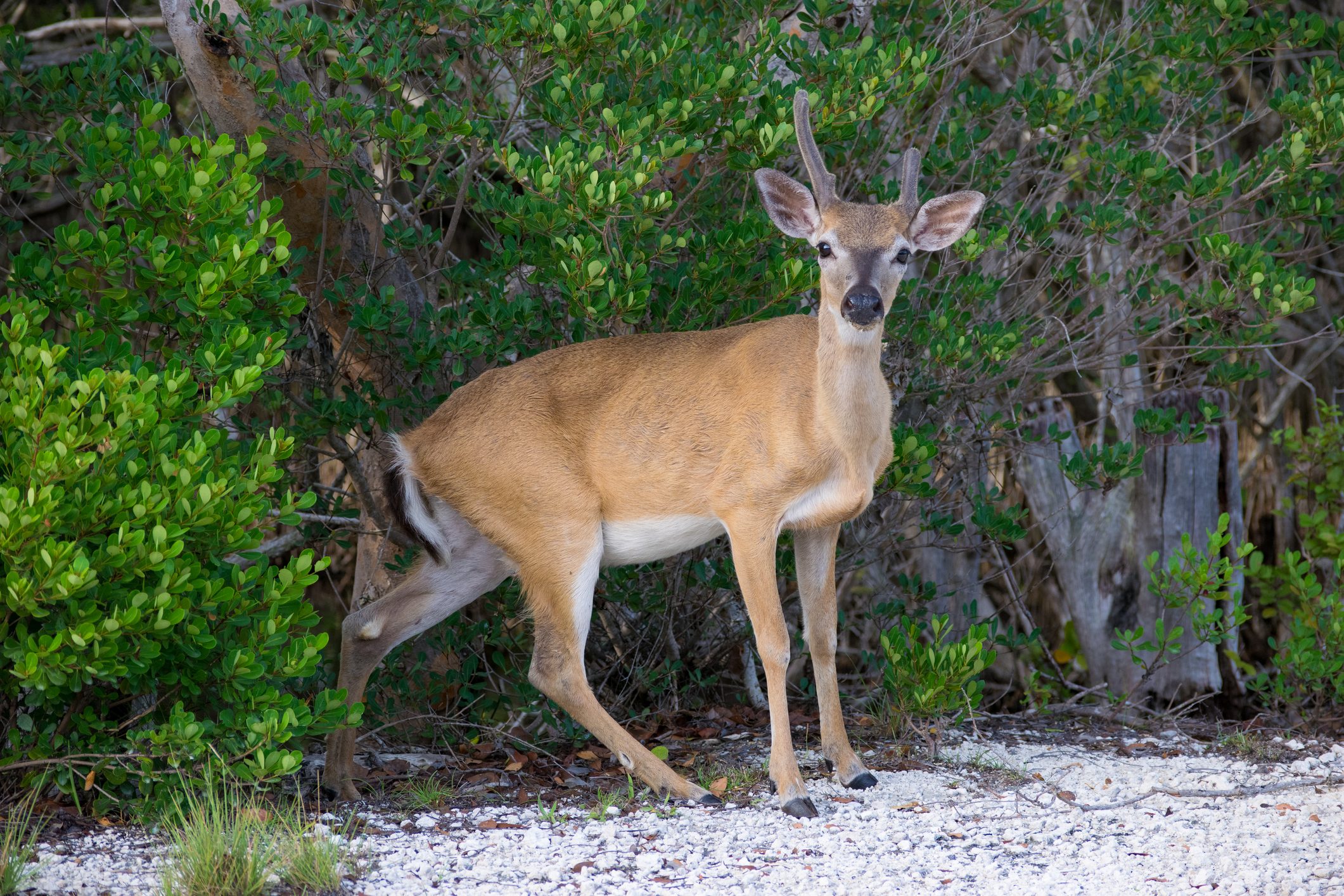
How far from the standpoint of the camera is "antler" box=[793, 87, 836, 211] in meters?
5.20

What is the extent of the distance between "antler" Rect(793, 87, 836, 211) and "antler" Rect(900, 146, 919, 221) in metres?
0.31

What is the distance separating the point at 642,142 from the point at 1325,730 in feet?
14.4

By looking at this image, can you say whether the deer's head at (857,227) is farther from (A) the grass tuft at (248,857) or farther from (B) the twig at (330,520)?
(A) the grass tuft at (248,857)

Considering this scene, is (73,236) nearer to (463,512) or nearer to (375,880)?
(463,512)

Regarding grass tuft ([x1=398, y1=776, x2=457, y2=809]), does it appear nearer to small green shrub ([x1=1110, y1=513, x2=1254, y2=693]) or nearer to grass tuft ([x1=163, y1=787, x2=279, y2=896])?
grass tuft ([x1=163, y1=787, x2=279, y2=896])

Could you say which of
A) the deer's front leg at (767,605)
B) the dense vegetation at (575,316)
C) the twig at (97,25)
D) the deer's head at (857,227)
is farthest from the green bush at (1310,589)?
the twig at (97,25)

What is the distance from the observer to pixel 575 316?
553cm

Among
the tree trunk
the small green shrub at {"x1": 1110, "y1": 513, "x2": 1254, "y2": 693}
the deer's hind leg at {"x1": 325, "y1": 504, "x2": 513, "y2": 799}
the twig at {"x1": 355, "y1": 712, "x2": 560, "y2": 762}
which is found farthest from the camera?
the tree trunk

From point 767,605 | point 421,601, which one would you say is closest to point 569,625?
point 421,601

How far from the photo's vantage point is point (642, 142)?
5.25 metres

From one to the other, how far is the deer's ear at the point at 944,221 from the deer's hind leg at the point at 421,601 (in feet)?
7.19

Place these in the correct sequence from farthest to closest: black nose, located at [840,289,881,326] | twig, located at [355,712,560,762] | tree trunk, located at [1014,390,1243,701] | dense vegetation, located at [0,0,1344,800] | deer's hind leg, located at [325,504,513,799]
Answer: tree trunk, located at [1014,390,1243,701], twig, located at [355,712,560,762], deer's hind leg, located at [325,504,513,799], black nose, located at [840,289,881,326], dense vegetation, located at [0,0,1344,800]

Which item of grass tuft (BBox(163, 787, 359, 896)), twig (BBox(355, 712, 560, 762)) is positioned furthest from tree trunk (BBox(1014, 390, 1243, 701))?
grass tuft (BBox(163, 787, 359, 896))

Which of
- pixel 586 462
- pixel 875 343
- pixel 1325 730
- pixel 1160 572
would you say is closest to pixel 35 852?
pixel 586 462
